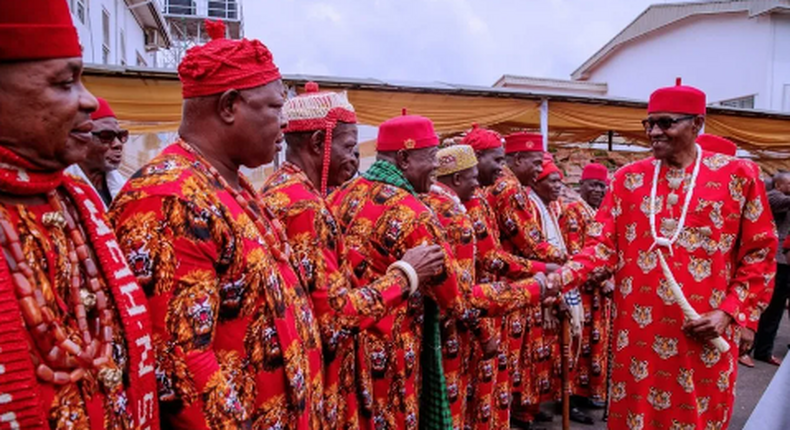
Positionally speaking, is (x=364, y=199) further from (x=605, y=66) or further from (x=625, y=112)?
(x=605, y=66)

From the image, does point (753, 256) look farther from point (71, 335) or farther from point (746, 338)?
point (71, 335)

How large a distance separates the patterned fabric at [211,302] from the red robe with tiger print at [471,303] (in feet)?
5.12

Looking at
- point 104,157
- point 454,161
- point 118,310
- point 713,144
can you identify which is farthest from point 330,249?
point 713,144

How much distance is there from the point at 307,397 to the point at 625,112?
9086mm

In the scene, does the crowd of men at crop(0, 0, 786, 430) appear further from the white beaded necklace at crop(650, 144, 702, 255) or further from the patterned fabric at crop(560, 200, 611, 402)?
the patterned fabric at crop(560, 200, 611, 402)

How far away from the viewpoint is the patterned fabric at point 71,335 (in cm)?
103

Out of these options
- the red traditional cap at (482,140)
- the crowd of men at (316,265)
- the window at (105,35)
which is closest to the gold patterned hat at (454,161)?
the crowd of men at (316,265)

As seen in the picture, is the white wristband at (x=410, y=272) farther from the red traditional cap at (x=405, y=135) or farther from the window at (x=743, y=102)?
the window at (x=743, y=102)

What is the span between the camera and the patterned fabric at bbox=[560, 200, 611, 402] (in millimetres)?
5953

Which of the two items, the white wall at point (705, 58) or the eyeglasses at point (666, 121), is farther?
the white wall at point (705, 58)

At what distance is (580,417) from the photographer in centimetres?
561

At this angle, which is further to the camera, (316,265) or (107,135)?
(107,135)

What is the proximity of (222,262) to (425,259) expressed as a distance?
1.25m

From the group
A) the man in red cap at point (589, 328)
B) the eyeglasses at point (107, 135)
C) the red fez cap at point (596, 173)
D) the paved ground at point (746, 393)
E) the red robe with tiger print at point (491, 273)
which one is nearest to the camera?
the eyeglasses at point (107, 135)
